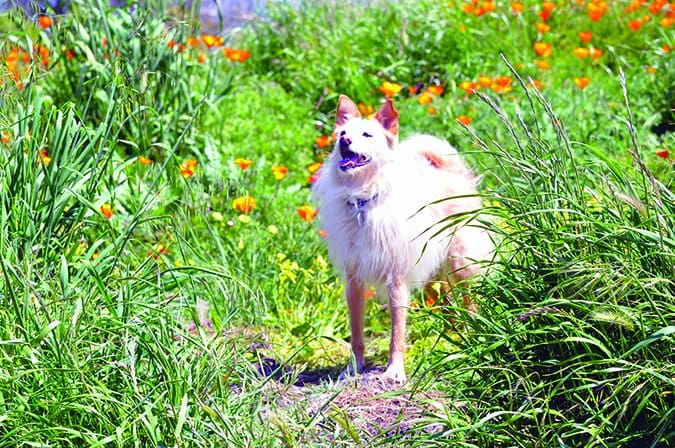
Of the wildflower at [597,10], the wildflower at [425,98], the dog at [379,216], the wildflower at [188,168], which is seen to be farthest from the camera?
the wildflower at [597,10]

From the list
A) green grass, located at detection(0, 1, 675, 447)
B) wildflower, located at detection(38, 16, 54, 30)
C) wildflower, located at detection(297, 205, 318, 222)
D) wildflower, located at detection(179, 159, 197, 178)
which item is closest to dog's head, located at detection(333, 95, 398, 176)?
green grass, located at detection(0, 1, 675, 447)

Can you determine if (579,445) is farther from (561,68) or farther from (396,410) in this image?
(561,68)

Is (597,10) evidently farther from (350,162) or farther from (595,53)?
(350,162)

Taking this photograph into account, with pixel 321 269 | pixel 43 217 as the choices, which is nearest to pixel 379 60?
pixel 321 269

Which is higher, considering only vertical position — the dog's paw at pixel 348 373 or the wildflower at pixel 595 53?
the wildflower at pixel 595 53

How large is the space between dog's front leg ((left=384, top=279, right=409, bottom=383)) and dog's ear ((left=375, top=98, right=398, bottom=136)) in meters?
0.70

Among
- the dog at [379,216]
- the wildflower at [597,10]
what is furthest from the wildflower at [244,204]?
the wildflower at [597,10]

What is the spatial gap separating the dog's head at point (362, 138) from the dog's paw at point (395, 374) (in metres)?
0.88

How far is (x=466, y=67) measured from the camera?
7938 mm

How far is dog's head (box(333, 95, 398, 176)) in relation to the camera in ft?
14.6

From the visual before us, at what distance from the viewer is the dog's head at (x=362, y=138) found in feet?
14.6

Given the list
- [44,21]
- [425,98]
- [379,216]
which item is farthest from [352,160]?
[44,21]

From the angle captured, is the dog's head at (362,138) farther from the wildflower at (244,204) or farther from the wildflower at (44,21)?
the wildflower at (44,21)

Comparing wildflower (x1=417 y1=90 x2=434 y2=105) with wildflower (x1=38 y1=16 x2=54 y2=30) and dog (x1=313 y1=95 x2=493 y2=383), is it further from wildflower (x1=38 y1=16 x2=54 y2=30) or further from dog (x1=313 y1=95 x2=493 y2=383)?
wildflower (x1=38 y1=16 x2=54 y2=30)
